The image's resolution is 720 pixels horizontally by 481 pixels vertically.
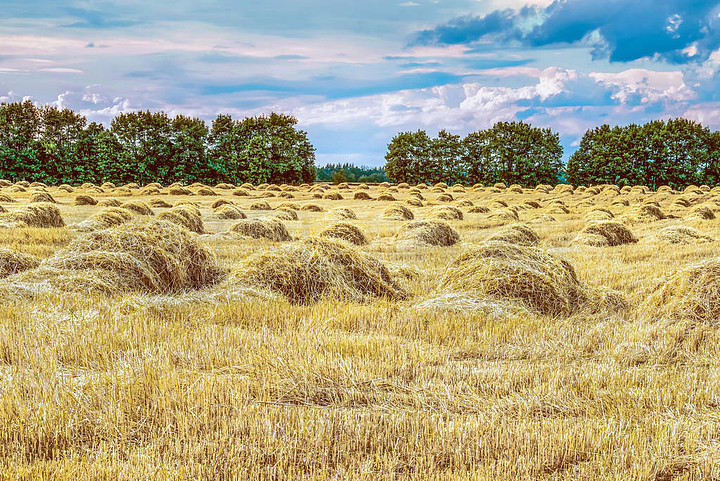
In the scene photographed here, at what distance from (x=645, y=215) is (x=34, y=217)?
62.0ft

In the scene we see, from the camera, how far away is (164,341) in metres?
4.79

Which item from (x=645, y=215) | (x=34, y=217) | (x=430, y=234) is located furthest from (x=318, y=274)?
(x=645, y=215)

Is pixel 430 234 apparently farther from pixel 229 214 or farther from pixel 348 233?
pixel 229 214

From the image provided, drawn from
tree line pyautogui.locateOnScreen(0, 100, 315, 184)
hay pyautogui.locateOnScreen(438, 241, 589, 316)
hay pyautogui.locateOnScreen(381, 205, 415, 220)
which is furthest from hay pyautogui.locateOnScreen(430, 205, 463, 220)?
tree line pyautogui.locateOnScreen(0, 100, 315, 184)

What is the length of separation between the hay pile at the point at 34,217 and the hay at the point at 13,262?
5.73 m

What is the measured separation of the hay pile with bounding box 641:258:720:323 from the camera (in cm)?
592

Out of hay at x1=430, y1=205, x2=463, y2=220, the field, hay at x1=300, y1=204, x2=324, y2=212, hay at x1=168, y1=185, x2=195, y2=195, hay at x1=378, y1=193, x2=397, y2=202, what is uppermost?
hay at x1=168, y1=185, x2=195, y2=195

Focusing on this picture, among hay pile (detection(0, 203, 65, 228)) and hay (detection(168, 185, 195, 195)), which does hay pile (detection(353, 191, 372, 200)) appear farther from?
hay pile (detection(0, 203, 65, 228))

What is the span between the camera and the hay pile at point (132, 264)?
256 inches

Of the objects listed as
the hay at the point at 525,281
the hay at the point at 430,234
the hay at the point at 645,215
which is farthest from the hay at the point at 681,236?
the hay at the point at 525,281

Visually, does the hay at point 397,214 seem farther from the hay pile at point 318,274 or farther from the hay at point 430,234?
the hay pile at point 318,274

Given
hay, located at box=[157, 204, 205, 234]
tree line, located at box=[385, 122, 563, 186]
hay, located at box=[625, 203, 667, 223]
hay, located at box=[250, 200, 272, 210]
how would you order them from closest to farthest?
hay, located at box=[157, 204, 205, 234]
hay, located at box=[625, 203, 667, 223]
hay, located at box=[250, 200, 272, 210]
tree line, located at box=[385, 122, 563, 186]

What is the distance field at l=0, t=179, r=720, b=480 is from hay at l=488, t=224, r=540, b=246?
3.77m

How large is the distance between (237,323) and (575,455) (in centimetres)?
343
